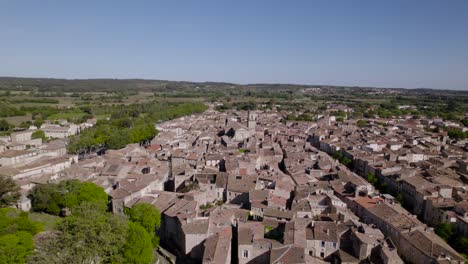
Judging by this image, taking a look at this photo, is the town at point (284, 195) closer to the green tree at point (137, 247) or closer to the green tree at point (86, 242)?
the green tree at point (137, 247)

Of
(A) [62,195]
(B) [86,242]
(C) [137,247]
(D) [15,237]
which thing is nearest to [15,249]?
(D) [15,237]

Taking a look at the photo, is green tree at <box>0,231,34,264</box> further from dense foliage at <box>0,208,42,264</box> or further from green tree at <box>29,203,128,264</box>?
green tree at <box>29,203,128,264</box>

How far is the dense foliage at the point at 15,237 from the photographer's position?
2583cm

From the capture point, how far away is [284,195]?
3981 centimetres

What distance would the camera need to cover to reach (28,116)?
441ft

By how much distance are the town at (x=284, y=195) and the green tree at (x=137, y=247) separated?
11.9 feet

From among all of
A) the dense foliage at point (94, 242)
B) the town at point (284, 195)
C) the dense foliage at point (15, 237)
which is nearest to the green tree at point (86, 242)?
the dense foliage at point (94, 242)

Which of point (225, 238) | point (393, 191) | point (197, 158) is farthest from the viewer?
point (197, 158)

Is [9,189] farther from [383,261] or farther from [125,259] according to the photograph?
[383,261]

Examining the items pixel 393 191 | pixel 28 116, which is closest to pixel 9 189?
pixel 393 191

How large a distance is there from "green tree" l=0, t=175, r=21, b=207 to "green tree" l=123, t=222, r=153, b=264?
20398 mm

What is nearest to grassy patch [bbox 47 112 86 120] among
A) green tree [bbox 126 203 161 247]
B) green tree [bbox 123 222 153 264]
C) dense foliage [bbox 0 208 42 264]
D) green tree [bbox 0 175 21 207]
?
green tree [bbox 0 175 21 207]

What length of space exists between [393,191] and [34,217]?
47300mm

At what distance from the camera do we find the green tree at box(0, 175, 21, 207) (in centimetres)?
3922
